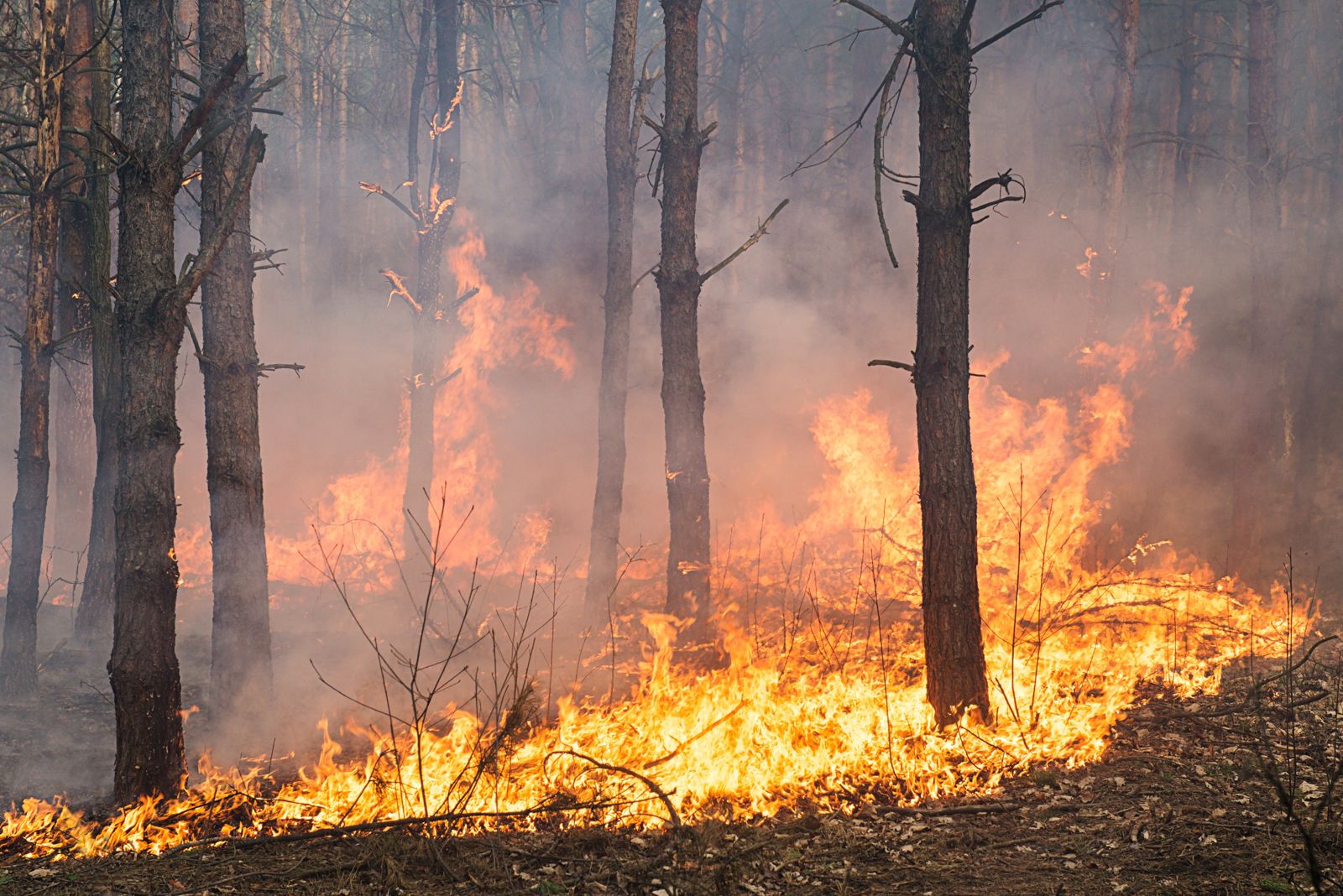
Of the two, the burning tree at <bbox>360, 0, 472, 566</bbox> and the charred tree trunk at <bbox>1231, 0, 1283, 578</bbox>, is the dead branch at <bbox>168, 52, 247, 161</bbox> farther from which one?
the charred tree trunk at <bbox>1231, 0, 1283, 578</bbox>

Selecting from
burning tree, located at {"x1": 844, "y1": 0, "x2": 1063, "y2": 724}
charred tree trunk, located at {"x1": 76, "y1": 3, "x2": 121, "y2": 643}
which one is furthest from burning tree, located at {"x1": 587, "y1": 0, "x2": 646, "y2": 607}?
burning tree, located at {"x1": 844, "y1": 0, "x2": 1063, "y2": 724}

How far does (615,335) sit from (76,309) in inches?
260

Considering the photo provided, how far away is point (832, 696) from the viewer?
727cm

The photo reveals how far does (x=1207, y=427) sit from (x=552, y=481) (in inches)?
429

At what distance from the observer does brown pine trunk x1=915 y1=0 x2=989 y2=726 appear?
6605 mm

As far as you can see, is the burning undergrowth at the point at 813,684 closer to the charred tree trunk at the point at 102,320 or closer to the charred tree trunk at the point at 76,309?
the charred tree trunk at the point at 102,320

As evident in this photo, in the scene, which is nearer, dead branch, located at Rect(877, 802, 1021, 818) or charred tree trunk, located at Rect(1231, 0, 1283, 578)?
dead branch, located at Rect(877, 802, 1021, 818)

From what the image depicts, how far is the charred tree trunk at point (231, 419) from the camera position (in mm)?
8125

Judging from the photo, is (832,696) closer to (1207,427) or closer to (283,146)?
(1207,427)

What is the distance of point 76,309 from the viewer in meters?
11.6

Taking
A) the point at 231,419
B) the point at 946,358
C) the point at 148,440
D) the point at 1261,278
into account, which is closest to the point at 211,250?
the point at 148,440

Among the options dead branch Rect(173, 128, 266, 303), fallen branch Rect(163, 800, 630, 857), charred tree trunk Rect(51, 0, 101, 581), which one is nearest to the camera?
fallen branch Rect(163, 800, 630, 857)

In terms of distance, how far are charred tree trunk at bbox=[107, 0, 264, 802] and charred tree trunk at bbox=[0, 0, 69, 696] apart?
15.2ft

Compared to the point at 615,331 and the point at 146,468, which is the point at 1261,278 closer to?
the point at 615,331
